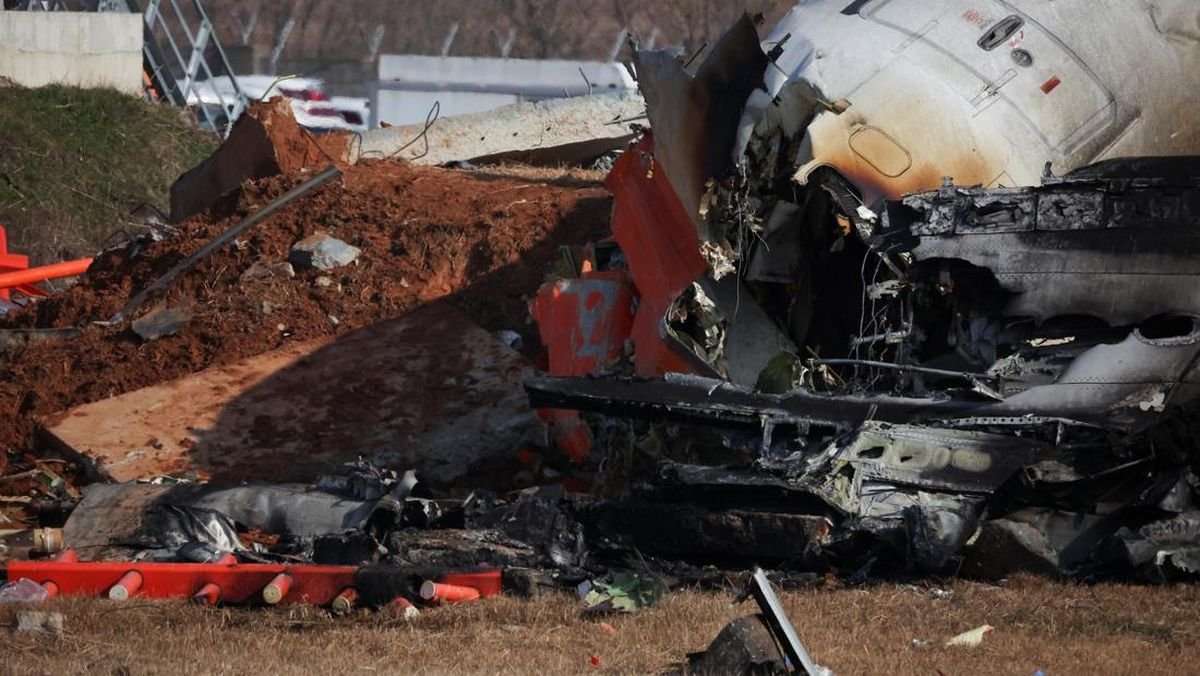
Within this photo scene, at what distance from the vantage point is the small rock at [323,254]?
41.6 feet

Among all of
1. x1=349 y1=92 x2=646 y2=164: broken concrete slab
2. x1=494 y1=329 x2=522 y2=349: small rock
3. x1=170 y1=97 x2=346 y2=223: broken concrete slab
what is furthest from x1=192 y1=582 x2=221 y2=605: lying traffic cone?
x1=349 y1=92 x2=646 y2=164: broken concrete slab

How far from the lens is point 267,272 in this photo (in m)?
12.7

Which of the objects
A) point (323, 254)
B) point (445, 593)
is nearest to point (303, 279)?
point (323, 254)

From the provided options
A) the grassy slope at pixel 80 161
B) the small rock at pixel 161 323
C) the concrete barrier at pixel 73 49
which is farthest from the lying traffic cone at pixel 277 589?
the concrete barrier at pixel 73 49

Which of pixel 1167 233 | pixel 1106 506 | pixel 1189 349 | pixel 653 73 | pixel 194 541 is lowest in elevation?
pixel 194 541

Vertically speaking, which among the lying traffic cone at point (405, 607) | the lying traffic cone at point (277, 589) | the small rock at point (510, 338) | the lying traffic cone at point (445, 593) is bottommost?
the lying traffic cone at point (277, 589)

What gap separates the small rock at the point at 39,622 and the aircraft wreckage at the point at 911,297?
7.84 feet

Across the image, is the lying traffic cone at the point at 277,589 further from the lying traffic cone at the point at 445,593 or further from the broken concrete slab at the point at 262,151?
the broken concrete slab at the point at 262,151

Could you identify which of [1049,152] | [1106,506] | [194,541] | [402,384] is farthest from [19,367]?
[1106,506]

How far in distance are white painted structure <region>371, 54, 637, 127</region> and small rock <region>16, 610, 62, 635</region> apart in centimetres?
Result: 1638

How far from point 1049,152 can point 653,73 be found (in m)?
2.28

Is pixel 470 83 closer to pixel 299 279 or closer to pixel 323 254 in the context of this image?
Result: pixel 323 254

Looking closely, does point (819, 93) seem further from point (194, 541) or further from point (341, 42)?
point (341, 42)

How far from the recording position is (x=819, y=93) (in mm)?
9195
